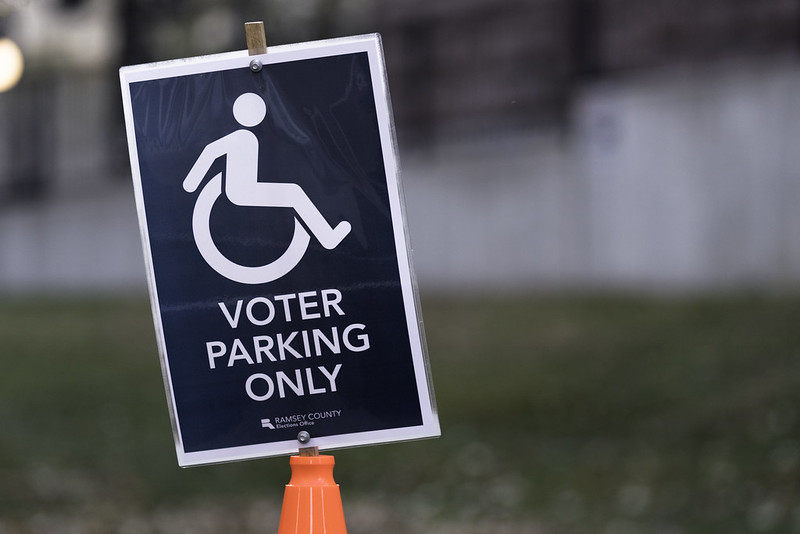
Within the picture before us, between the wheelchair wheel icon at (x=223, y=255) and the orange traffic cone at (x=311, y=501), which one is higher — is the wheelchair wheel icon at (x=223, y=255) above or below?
above

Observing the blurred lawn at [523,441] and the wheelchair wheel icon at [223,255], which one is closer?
the wheelchair wheel icon at [223,255]

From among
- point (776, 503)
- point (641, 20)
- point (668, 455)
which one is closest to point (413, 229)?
point (641, 20)

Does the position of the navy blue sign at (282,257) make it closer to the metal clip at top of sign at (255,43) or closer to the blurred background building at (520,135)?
the metal clip at top of sign at (255,43)

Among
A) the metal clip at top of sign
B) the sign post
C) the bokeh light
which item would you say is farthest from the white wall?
the metal clip at top of sign

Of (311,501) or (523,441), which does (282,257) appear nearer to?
(311,501)

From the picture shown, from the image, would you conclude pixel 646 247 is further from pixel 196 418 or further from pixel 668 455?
pixel 196 418

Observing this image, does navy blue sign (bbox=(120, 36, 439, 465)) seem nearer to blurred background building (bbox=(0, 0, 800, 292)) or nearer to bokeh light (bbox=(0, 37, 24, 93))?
bokeh light (bbox=(0, 37, 24, 93))

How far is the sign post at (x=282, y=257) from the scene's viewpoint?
276 centimetres

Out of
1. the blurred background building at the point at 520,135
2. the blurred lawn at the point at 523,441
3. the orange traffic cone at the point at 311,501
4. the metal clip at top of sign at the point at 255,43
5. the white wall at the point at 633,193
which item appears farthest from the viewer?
the blurred background building at the point at 520,135

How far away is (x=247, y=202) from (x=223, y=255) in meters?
0.14

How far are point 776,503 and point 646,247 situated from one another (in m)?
5.14

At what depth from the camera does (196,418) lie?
2.79 meters

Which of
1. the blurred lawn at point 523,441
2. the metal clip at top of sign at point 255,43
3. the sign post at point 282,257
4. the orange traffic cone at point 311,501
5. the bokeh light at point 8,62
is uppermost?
the bokeh light at point 8,62

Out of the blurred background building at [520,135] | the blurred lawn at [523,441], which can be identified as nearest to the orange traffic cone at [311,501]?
the blurred lawn at [523,441]
